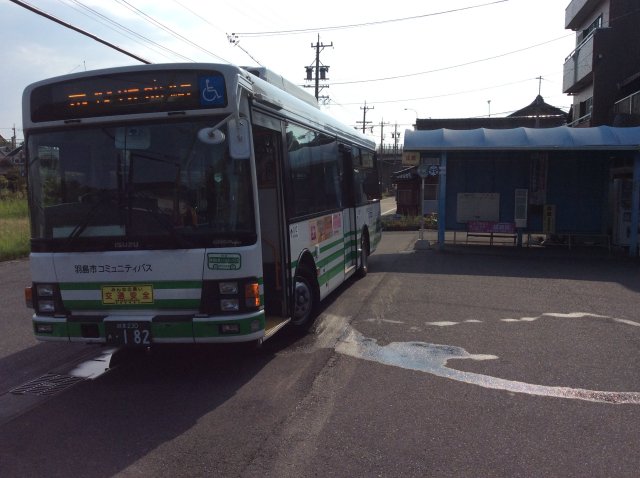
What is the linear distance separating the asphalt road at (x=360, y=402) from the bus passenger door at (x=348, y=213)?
1.37 m

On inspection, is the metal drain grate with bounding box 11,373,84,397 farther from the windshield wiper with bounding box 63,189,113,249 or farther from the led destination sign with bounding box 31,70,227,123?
the led destination sign with bounding box 31,70,227,123

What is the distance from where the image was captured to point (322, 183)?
795 cm

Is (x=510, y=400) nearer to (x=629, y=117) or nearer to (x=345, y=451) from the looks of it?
(x=345, y=451)

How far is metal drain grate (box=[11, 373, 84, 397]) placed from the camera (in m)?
5.17

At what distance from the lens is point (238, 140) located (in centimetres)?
483

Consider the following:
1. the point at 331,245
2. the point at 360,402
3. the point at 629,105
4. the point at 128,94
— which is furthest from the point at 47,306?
the point at 629,105

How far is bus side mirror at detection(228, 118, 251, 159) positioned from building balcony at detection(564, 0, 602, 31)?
25443 mm

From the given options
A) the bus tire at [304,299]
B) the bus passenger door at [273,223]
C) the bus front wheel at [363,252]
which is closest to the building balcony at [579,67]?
the bus front wheel at [363,252]

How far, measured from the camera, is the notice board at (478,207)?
54.6ft

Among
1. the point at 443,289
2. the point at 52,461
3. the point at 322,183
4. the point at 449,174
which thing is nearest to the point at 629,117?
the point at 449,174

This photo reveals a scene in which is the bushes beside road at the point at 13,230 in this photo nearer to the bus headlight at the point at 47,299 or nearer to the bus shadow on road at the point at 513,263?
the bus shadow on road at the point at 513,263

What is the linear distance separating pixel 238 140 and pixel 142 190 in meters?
1.03

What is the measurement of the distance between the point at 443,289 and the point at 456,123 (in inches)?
1508

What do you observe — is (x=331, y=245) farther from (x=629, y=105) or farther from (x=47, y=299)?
(x=629, y=105)
